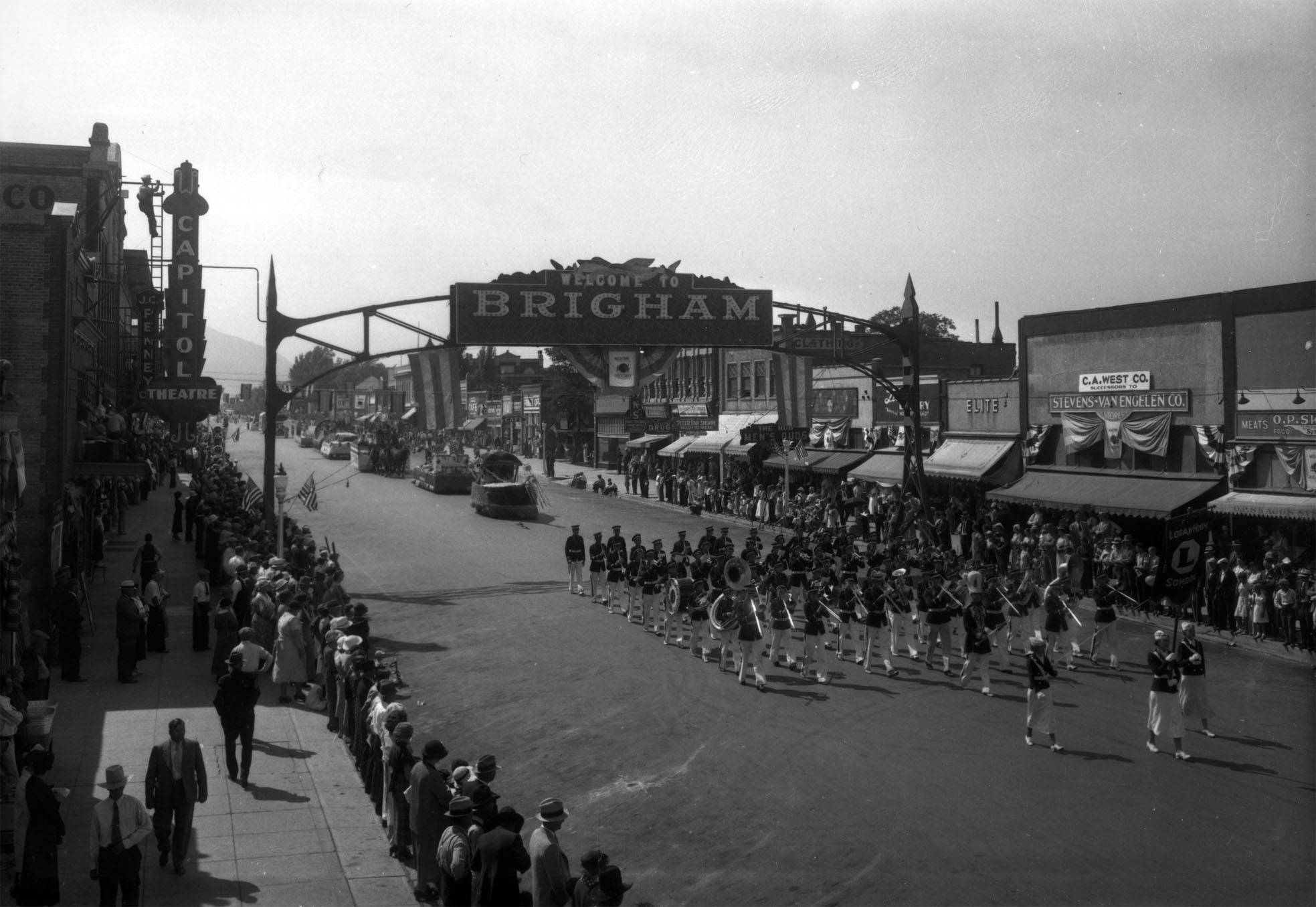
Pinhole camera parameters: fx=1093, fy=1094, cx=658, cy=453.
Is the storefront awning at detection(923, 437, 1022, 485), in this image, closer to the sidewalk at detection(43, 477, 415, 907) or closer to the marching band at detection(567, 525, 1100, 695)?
the marching band at detection(567, 525, 1100, 695)

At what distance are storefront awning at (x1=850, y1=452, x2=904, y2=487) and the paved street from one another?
15696 millimetres

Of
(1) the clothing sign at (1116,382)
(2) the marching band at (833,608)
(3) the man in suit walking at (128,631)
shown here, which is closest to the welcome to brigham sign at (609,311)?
(2) the marching band at (833,608)

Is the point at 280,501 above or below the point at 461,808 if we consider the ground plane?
above

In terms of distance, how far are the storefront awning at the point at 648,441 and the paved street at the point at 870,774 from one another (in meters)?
36.3

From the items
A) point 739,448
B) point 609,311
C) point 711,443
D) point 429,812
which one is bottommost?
point 429,812

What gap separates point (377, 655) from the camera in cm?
1834

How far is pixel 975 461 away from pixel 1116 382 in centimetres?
508

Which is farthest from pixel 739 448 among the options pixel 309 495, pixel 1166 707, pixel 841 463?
pixel 1166 707

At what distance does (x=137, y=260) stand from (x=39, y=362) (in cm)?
2342

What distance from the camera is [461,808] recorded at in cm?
820

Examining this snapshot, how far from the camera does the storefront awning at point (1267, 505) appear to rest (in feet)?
A: 72.4

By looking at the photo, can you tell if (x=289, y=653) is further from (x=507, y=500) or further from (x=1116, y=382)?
(x=507, y=500)

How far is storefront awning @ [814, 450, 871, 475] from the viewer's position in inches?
1556

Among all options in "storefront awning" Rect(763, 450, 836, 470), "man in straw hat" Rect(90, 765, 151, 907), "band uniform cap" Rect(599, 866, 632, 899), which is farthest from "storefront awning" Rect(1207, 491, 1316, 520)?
"man in straw hat" Rect(90, 765, 151, 907)
